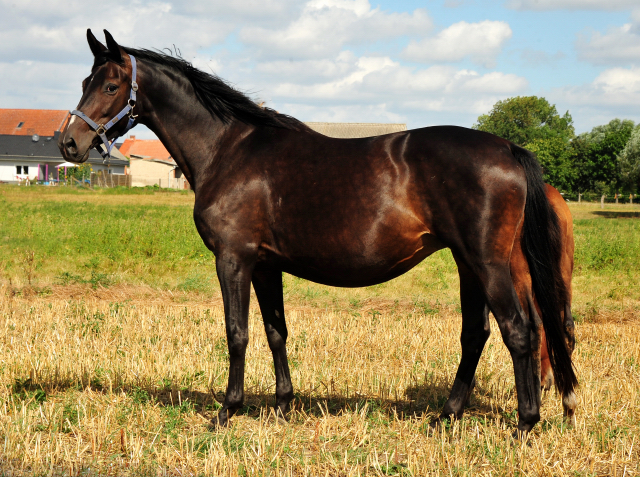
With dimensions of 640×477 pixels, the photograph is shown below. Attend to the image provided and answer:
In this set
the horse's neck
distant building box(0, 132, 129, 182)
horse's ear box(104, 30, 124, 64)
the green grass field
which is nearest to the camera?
horse's ear box(104, 30, 124, 64)

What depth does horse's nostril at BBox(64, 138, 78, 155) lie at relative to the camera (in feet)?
15.5

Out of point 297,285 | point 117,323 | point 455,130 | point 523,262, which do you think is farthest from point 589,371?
point 297,285

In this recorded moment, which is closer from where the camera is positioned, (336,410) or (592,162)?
(336,410)

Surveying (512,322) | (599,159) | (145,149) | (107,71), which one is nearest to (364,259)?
(512,322)

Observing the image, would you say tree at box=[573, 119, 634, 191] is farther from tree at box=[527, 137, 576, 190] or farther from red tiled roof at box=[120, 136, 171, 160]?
red tiled roof at box=[120, 136, 171, 160]

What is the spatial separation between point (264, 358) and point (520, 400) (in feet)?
10.8

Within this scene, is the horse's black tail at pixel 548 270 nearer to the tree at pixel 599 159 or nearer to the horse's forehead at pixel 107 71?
the horse's forehead at pixel 107 71

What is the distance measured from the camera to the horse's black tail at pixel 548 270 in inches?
173

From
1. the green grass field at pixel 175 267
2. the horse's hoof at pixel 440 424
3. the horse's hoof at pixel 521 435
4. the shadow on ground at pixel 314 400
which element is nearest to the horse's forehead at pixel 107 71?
the shadow on ground at pixel 314 400

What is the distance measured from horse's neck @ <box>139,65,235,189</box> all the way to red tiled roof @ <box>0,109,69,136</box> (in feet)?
217

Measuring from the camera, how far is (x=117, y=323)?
804 cm

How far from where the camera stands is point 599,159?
6825 centimetres

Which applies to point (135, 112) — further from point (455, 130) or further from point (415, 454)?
point (415, 454)

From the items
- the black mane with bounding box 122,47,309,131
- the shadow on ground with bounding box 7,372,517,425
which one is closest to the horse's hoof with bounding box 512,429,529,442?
the shadow on ground with bounding box 7,372,517,425
